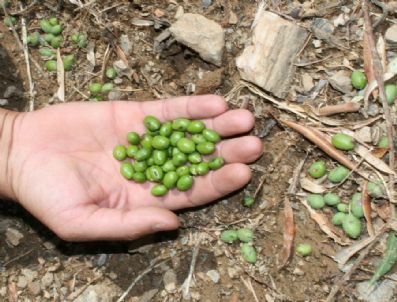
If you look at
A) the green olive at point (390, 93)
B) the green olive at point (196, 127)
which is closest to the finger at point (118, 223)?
the green olive at point (196, 127)

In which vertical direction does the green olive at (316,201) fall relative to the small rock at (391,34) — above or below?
below

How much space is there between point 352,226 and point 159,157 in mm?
1357

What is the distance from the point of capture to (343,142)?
13.2 ft

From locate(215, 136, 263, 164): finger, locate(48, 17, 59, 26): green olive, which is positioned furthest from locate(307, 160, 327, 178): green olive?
locate(48, 17, 59, 26): green olive

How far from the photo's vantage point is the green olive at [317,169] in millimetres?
4117

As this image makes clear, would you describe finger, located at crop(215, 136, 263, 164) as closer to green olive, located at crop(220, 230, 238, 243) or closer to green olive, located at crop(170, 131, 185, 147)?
green olive, located at crop(170, 131, 185, 147)

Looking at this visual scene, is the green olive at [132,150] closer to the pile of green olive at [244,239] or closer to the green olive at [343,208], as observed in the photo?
the pile of green olive at [244,239]

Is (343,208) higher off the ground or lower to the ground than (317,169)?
lower

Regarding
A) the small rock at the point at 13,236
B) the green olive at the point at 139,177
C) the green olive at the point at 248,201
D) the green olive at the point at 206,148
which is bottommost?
the small rock at the point at 13,236

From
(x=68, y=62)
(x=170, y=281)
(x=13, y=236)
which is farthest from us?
(x=68, y=62)

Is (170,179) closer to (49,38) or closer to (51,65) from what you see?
(51,65)

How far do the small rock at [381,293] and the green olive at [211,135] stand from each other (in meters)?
1.37

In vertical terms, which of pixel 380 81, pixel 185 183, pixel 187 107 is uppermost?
Answer: pixel 380 81

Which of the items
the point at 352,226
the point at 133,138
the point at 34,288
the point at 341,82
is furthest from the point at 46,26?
the point at 352,226
